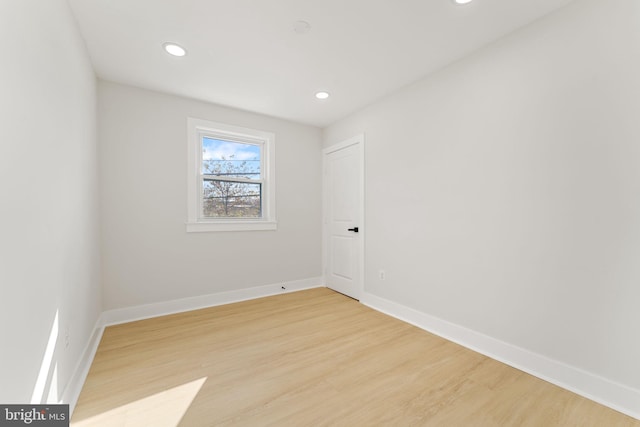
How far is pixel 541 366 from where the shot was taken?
6.18 ft

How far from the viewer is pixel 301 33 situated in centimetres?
209

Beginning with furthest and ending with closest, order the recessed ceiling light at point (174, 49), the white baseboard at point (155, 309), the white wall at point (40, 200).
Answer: the recessed ceiling light at point (174, 49) < the white baseboard at point (155, 309) < the white wall at point (40, 200)

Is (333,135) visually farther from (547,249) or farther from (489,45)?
(547,249)

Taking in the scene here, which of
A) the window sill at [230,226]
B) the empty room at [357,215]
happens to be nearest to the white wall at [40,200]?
the empty room at [357,215]

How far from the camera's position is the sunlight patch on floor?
57.8 inches

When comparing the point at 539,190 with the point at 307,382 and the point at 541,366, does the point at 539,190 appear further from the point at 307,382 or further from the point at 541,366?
the point at 307,382

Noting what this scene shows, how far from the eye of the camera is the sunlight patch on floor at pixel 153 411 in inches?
57.8

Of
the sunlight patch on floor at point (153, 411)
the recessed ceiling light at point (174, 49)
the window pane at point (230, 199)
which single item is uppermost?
the recessed ceiling light at point (174, 49)

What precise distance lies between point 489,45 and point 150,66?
308cm

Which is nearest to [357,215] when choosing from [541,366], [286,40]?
[286,40]

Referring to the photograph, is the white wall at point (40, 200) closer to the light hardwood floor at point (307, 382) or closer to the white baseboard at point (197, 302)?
the light hardwood floor at point (307, 382)

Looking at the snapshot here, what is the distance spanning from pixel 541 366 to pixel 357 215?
90.8 inches

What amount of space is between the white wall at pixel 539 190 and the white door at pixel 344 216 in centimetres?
80

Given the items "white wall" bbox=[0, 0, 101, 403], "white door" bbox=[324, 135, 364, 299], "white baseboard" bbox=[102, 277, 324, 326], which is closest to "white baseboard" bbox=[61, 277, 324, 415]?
"white baseboard" bbox=[102, 277, 324, 326]
